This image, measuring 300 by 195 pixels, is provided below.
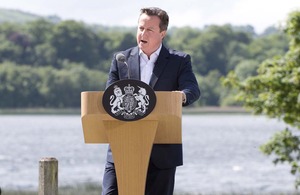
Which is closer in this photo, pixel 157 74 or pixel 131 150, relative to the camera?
pixel 131 150

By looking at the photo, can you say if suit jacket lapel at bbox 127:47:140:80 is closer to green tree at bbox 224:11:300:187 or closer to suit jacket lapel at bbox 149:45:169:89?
suit jacket lapel at bbox 149:45:169:89

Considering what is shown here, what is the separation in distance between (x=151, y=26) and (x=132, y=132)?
2.34ft

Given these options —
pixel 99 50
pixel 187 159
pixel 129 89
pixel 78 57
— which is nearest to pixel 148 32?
pixel 129 89

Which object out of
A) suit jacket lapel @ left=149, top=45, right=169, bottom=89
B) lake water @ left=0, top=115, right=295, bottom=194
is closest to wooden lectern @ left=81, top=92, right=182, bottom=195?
suit jacket lapel @ left=149, top=45, right=169, bottom=89

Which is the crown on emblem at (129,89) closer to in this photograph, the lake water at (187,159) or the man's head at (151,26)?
the man's head at (151,26)

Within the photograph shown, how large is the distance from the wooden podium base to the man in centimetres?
31

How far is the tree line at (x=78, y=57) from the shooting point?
87.1m

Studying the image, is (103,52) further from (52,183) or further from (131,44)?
(52,183)

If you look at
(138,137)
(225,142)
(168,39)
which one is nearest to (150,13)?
(138,137)

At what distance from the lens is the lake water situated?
3284cm

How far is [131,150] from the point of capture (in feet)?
18.8

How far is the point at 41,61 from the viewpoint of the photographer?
9700 cm

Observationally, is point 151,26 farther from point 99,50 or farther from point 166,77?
point 99,50

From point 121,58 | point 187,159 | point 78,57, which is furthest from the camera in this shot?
point 78,57
